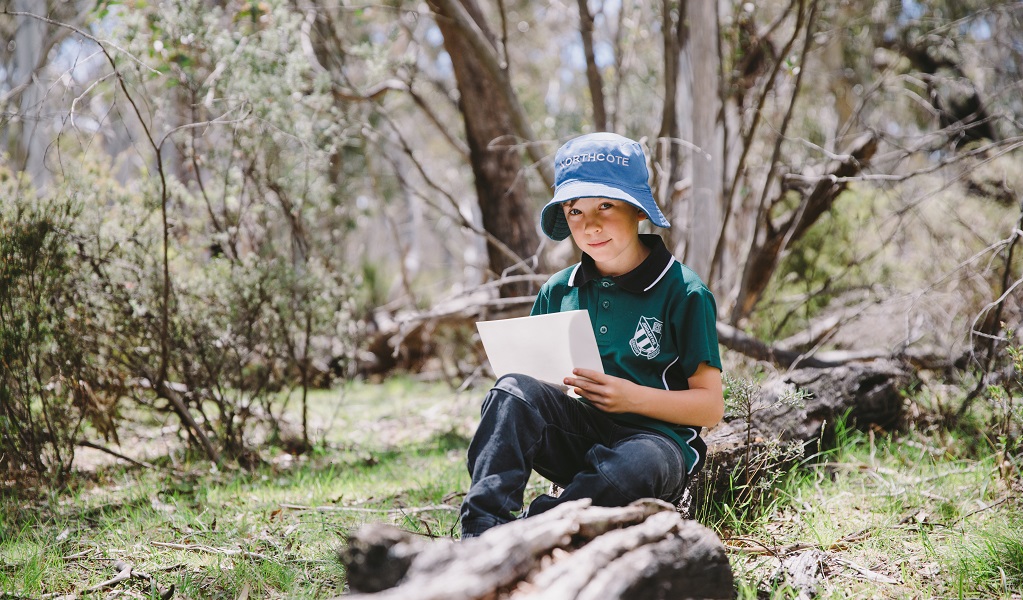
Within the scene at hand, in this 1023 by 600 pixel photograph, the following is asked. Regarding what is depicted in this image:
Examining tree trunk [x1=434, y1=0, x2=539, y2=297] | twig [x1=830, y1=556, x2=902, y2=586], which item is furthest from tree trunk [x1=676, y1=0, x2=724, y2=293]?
twig [x1=830, y1=556, x2=902, y2=586]

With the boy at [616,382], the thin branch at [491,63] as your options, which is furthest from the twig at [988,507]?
the thin branch at [491,63]

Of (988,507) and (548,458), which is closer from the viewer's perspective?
(548,458)

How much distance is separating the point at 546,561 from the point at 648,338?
89cm

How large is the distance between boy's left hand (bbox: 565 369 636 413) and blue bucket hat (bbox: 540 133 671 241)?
471 millimetres

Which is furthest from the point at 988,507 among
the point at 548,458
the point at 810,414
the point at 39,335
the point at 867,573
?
the point at 39,335

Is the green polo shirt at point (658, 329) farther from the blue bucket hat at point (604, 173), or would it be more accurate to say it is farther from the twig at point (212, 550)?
the twig at point (212, 550)

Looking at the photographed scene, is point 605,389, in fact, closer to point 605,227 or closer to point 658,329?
point 658,329

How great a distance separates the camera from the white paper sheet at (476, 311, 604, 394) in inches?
85.2

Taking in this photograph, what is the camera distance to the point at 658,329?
7.36 ft

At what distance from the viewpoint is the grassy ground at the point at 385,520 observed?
2.19 m

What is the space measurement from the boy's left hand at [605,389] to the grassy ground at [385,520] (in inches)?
22.8

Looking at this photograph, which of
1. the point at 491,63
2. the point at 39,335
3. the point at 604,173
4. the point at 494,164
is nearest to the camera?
A: the point at 604,173

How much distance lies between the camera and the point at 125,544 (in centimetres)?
263

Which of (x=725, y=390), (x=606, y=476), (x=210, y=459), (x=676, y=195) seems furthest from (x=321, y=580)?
(x=676, y=195)
